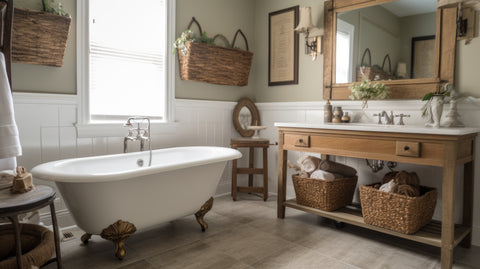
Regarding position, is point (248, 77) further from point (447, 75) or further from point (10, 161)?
point (10, 161)

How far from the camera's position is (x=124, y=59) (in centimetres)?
292

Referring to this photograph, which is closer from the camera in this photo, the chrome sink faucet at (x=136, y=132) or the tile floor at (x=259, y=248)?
the tile floor at (x=259, y=248)

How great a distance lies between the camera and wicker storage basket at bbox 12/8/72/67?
2.20 meters

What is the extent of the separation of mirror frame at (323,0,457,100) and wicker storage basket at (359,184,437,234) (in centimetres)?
82

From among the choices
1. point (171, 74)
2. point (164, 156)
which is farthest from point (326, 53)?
point (164, 156)

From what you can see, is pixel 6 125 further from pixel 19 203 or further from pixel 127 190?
pixel 127 190

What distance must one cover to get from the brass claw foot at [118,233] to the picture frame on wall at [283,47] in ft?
7.43

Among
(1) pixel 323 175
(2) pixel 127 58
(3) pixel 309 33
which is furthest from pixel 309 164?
(2) pixel 127 58

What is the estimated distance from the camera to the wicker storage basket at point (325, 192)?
102 inches

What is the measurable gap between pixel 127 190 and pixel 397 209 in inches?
68.5

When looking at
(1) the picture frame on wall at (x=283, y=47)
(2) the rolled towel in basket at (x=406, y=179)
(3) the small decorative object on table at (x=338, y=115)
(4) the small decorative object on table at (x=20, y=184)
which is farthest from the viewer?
(1) the picture frame on wall at (x=283, y=47)

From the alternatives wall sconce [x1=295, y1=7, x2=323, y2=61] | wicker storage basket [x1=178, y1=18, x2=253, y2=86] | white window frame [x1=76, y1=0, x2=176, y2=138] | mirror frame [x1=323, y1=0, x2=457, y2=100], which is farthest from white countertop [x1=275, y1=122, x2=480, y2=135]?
white window frame [x1=76, y1=0, x2=176, y2=138]

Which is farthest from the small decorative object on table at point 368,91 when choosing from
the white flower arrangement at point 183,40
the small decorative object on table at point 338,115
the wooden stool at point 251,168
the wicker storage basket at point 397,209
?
the white flower arrangement at point 183,40

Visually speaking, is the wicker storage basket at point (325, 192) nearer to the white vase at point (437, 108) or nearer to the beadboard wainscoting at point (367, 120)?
the beadboard wainscoting at point (367, 120)
